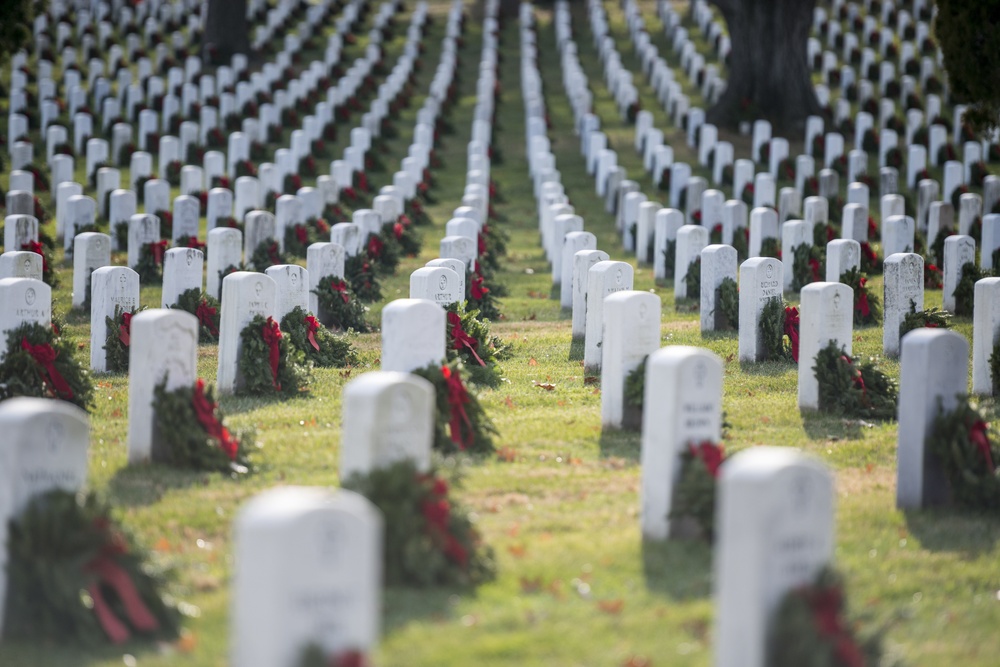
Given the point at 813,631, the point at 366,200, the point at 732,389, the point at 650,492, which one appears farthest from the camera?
the point at 366,200

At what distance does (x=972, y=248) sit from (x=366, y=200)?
10.6 metres

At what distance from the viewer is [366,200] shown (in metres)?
21.2

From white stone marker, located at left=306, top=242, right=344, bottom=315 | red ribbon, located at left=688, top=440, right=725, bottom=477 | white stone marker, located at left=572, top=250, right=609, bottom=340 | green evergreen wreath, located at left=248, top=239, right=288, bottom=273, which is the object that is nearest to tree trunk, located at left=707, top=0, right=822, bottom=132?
green evergreen wreath, located at left=248, top=239, right=288, bottom=273

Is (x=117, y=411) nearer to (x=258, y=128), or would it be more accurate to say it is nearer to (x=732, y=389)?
(x=732, y=389)

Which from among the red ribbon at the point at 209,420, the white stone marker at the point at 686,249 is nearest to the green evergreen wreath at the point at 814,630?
the red ribbon at the point at 209,420

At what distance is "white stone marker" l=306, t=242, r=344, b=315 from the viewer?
1285 centimetres

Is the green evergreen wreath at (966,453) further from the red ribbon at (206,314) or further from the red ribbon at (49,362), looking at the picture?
the red ribbon at (206,314)

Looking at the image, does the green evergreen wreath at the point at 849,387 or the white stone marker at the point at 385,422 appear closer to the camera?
the white stone marker at the point at 385,422

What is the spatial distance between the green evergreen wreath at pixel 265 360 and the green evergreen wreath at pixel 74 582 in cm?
415

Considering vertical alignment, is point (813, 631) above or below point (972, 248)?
below

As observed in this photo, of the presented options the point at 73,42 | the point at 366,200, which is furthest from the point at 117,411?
the point at 73,42

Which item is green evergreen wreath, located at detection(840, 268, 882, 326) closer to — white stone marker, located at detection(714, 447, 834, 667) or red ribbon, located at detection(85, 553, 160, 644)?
white stone marker, located at detection(714, 447, 834, 667)

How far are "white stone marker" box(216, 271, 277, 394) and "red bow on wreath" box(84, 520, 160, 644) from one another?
415cm

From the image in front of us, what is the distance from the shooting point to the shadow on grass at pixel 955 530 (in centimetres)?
682
